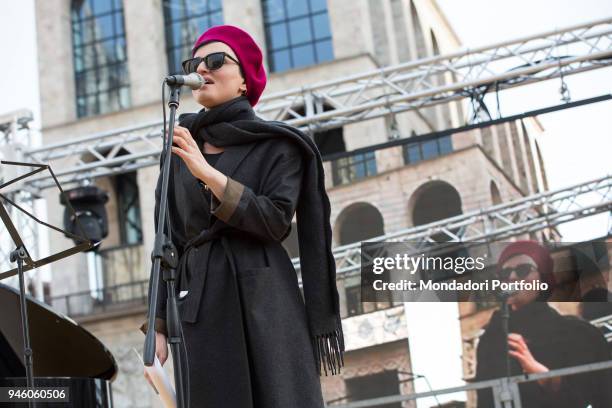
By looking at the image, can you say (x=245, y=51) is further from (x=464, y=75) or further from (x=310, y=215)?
(x=464, y=75)

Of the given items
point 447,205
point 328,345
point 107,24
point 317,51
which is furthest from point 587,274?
point 107,24

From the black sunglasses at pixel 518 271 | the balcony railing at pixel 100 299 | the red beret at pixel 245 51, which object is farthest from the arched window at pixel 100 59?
the red beret at pixel 245 51

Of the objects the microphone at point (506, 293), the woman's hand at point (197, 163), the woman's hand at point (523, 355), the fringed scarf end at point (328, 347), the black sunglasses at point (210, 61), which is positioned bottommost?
the fringed scarf end at point (328, 347)

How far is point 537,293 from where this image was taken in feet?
23.9

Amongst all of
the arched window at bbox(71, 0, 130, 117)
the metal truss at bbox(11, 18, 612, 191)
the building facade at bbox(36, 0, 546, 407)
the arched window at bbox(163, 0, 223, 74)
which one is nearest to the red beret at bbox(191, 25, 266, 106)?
the metal truss at bbox(11, 18, 612, 191)

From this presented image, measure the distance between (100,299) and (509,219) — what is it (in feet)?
43.9

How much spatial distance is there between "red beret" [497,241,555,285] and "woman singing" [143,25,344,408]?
4178 mm

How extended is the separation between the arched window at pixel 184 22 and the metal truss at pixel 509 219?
12.9 m

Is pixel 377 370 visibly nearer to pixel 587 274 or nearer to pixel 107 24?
pixel 587 274

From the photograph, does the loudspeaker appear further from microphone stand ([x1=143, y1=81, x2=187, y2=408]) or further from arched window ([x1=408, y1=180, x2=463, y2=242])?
microphone stand ([x1=143, y1=81, x2=187, y2=408])

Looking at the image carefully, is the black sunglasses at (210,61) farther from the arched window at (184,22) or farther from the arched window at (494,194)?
the arched window at (184,22)

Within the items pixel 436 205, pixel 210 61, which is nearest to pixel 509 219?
pixel 436 205

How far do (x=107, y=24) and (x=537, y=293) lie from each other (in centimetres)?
1647

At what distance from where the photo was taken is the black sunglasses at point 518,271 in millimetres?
7082
